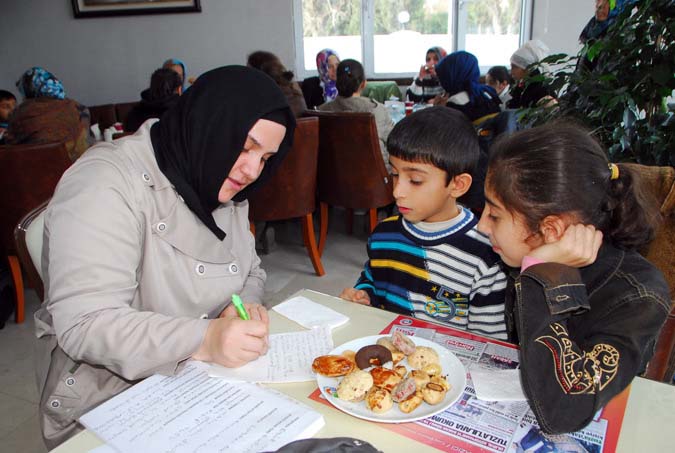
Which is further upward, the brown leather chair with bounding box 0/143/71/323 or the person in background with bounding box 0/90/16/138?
the person in background with bounding box 0/90/16/138

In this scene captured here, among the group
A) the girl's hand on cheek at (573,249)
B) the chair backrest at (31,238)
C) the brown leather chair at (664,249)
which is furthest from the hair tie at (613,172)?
the chair backrest at (31,238)

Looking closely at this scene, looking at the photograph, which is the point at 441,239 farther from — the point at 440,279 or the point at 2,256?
the point at 2,256

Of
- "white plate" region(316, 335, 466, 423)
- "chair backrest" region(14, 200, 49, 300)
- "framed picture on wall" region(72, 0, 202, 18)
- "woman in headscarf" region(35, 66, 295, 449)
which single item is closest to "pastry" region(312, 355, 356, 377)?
"white plate" region(316, 335, 466, 423)

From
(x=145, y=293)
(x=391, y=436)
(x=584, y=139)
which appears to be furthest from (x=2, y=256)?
(x=584, y=139)

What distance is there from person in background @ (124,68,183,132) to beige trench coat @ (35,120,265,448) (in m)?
2.30

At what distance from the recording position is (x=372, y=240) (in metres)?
1.40

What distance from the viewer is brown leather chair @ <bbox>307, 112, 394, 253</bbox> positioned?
278cm

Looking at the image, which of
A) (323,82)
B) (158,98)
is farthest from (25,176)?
(323,82)

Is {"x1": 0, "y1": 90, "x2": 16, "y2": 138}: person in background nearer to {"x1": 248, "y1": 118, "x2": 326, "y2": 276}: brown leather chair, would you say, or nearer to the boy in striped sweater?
{"x1": 248, "y1": 118, "x2": 326, "y2": 276}: brown leather chair

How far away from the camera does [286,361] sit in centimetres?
92

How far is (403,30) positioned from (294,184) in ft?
12.5

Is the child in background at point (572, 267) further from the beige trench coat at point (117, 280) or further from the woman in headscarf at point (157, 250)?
the beige trench coat at point (117, 280)

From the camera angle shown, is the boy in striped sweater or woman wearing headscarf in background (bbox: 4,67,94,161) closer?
the boy in striped sweater

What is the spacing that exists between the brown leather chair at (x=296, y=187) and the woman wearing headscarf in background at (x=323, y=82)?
221 centimetres
